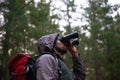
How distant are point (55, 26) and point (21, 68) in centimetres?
3382

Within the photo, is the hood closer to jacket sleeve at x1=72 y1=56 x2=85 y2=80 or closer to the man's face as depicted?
the man's face

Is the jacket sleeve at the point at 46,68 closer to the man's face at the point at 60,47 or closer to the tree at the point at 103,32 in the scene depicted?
the man's face at the point at 60,47

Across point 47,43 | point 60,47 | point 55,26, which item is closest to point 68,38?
point 60,47

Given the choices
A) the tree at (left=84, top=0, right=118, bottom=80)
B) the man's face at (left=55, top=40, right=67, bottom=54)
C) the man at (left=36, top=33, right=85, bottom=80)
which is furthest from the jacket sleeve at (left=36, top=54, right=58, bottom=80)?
the tree at (left=84, top=0, right=118, bottom=80)

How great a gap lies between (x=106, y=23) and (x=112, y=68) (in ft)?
14.3

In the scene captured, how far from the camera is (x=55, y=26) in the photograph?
119 ft

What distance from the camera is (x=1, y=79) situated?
21562mm

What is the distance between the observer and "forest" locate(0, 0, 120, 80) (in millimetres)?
21289

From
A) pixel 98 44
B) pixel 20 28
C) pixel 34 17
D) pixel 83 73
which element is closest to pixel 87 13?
pixel 98 44

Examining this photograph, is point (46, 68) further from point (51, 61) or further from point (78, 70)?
point (78, 70)

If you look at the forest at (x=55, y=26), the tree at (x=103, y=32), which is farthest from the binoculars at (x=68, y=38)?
the tree at (x=103, y=32)

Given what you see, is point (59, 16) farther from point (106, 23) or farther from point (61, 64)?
point (61, 64)

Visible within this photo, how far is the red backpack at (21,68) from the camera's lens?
256 cm

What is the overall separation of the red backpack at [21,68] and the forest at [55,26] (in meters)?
18.3
